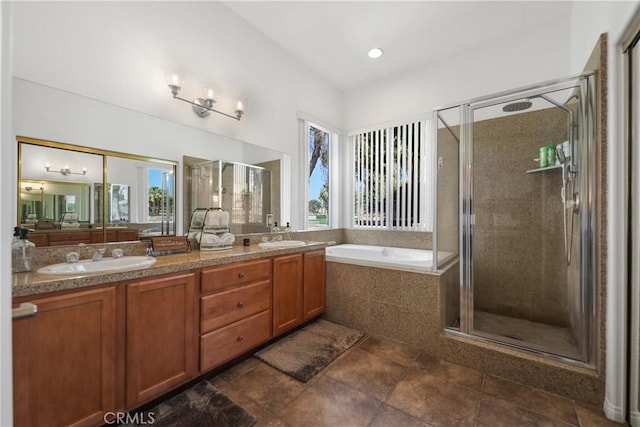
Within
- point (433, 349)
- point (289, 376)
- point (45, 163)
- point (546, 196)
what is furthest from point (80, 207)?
point (546, 196)

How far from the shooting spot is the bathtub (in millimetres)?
2583

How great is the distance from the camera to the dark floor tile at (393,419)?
1.48m

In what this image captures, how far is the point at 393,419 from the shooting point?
1512 millimetres

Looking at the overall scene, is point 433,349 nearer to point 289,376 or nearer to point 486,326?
point 486,326

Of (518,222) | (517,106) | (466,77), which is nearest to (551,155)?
(517,106)

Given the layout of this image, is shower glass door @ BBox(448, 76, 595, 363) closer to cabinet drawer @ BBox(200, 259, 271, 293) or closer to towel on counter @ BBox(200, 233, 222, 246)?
cabinet drawer @ BBox(200, 259, 271, 293)

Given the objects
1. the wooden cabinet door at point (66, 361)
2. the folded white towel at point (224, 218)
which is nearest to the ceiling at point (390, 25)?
the folded white towel at point (224, 218)

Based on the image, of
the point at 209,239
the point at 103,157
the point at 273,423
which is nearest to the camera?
the point at 273,423

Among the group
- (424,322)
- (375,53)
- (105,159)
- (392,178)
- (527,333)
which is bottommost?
(527,333)

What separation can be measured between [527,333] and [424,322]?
0.90 metres

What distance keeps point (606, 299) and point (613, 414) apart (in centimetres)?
65

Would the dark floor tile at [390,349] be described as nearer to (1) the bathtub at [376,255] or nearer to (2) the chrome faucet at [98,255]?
(1) the bathtub at [376,255]

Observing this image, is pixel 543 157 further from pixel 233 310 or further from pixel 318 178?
pixel 233 310

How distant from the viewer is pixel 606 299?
1589mm
